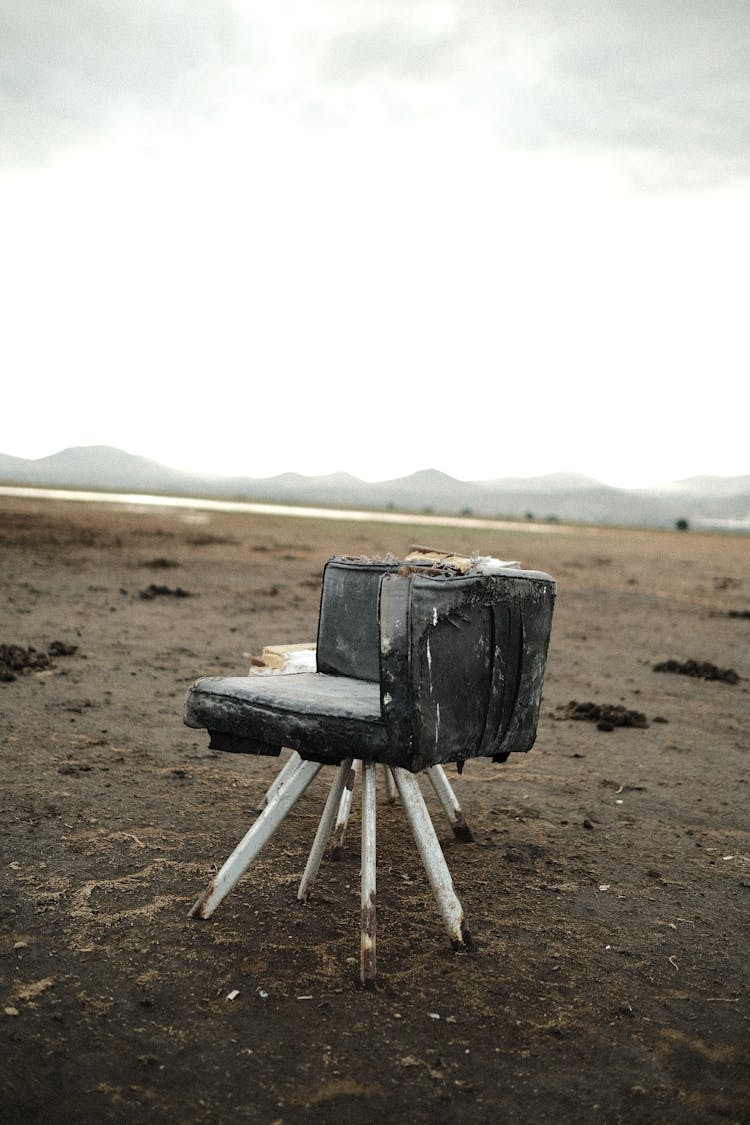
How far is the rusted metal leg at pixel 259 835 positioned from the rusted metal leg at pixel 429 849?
0.33m

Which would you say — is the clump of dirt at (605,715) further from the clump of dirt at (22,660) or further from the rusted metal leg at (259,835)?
the clump of dirt at (22,660)

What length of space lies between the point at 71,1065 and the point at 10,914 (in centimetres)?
97

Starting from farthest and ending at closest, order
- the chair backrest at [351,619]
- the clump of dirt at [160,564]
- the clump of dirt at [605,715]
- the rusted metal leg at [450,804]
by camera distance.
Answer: the clump of dirt at [160,564] < the clump of dirt at [605,715] < the rusted metal leg at [450,804] < the chair backrest at [351,619]

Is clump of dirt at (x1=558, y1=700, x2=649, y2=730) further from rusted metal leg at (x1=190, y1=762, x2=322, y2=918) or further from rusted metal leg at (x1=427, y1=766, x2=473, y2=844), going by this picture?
rusted metal leg at (x1=190, y1=762, x2=322, y2=918)

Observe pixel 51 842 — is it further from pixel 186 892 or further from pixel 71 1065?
pixel 71 1065

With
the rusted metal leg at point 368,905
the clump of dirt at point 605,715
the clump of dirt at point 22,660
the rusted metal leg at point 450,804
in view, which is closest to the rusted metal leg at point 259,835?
the rusted metal leg at point 368,905

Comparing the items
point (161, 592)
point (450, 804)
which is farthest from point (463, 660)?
point (161, 592)

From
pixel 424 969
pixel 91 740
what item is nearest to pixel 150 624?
pixel 91 740

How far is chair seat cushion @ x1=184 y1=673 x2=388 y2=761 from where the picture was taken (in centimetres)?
292

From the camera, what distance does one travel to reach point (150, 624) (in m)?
10.2

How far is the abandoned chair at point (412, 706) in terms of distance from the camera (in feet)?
9.34

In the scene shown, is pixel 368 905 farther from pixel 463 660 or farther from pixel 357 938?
pixel 463 660

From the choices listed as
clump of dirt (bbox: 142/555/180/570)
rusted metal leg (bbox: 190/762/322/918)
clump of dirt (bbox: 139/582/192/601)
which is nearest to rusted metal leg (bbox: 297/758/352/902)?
rusted metal leg (bbox: 190/762/322/918)

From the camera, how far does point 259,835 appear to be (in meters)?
3.22
